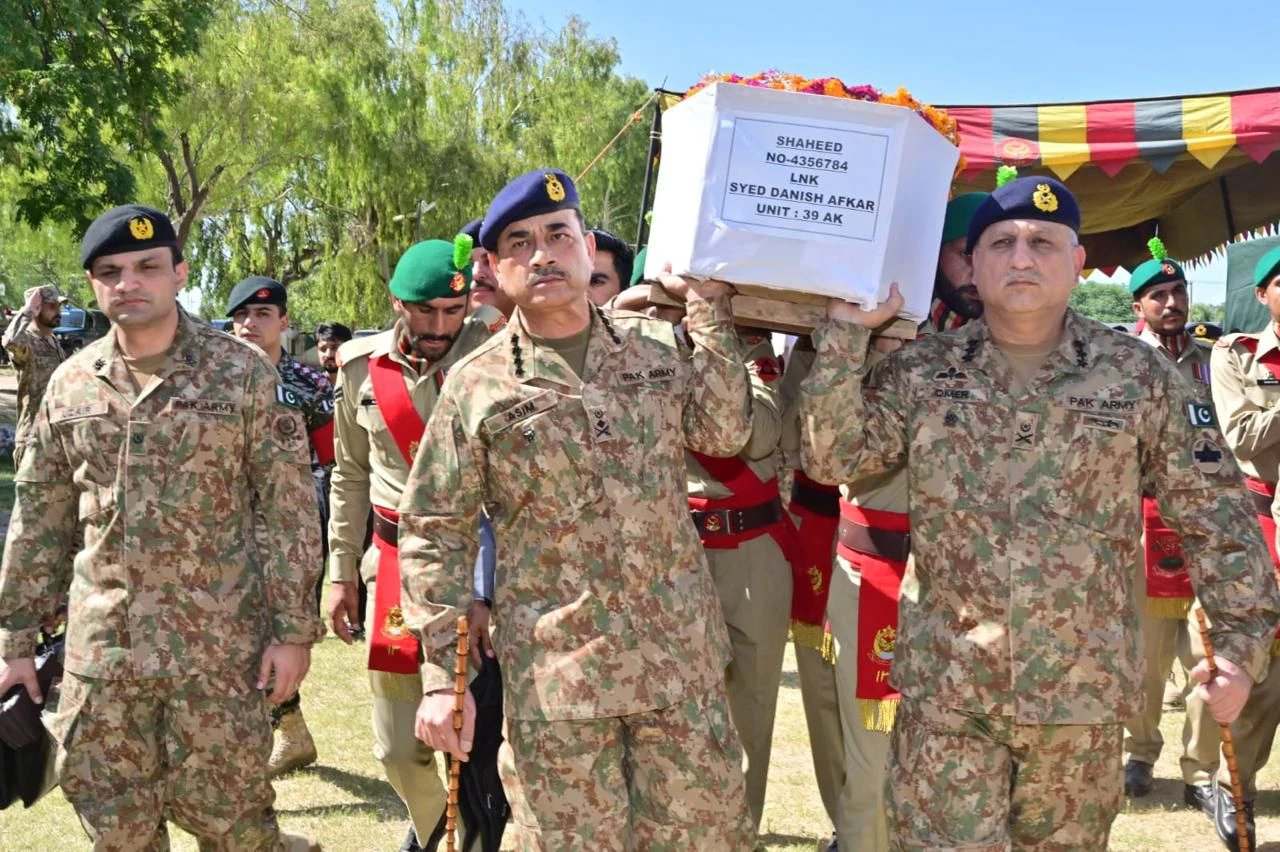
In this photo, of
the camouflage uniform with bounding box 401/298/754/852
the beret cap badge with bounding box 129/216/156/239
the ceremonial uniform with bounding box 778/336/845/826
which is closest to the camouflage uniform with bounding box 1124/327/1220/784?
the ceremonial uniform with bounding box 778/336/845/826

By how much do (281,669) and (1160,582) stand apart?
400 cm

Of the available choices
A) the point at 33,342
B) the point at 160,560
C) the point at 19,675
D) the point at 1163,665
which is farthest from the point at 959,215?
the point at 33,342

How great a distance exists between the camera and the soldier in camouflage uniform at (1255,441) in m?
4.63

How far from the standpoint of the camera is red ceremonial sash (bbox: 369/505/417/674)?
13.9 ft

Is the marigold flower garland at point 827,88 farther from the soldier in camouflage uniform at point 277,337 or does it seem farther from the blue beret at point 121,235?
the soldier in camouflage uniform at point 277,337

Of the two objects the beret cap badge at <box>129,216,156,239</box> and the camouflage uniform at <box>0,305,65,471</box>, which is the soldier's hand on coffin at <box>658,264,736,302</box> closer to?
the beret cap badge at <box>129,216,156,239</box>

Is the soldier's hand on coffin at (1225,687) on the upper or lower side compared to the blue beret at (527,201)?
lower

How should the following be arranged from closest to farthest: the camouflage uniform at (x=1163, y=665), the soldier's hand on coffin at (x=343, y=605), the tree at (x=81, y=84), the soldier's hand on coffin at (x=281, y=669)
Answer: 1. the soldier's hand on coffin at (x=281, y=669)
2. the soldier's hand on coffin at (x=343, y=605)
3. the camouflage uniform at (x=1163, y=665)
4. the tree at (x=81, y=84)

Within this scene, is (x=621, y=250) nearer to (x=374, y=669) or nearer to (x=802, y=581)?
(x=802, y=581)

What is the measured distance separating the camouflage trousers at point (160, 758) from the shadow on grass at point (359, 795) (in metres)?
1.58

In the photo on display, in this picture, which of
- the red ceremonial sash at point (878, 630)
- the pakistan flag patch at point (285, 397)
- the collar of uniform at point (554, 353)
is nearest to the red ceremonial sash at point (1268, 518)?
the red ceremonial sash at point (878, 630)

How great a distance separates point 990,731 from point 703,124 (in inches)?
67.1

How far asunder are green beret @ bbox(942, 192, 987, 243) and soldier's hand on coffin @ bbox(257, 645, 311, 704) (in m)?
2.42

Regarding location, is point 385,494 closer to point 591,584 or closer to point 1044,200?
point 591,584
